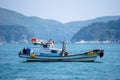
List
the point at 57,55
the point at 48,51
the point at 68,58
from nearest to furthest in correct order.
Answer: the point at 57,55 → the point at 68,58 → the point at 48,51

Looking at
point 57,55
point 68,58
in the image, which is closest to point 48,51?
point 57,55

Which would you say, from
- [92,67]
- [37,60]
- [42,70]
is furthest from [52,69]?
[37,60]

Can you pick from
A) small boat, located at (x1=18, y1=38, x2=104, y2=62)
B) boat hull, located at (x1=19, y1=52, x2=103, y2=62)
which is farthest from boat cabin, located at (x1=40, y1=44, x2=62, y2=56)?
boat hull, located at (x1=19, y1=52, x2=103, y2=62)

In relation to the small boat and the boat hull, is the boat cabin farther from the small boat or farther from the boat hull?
the boat hull

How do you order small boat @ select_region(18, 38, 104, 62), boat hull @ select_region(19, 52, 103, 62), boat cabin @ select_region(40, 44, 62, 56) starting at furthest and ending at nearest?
boat cabin @ select_region(40, 44, 62, 56), boat hull @ select_region(19, 52, 103, 62), small boat @ select_region(18, 38, 104, 62)

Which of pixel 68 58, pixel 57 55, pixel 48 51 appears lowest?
pixel 68 58

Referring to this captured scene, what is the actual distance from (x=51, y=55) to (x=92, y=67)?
1039 cm

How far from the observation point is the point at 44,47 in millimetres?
78500

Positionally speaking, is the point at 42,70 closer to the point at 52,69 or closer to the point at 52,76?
the point at 52,69

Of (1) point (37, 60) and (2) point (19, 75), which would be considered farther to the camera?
(1) point (37, 60)

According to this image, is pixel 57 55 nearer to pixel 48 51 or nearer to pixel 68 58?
pixel 48 51

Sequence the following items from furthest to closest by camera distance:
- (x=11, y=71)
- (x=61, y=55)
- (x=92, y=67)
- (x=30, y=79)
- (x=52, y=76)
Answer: (x=61, y=55) < (x=92, y=67) < (x=11, y=71) < (x=52, y=76) < (x=30, y=79)

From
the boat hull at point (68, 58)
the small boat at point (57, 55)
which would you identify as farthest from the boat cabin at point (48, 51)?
the boat hull at point (68, 58)

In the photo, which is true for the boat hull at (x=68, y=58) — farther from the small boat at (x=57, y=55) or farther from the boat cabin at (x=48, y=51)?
the boat cabin at (x=48, y=51)
